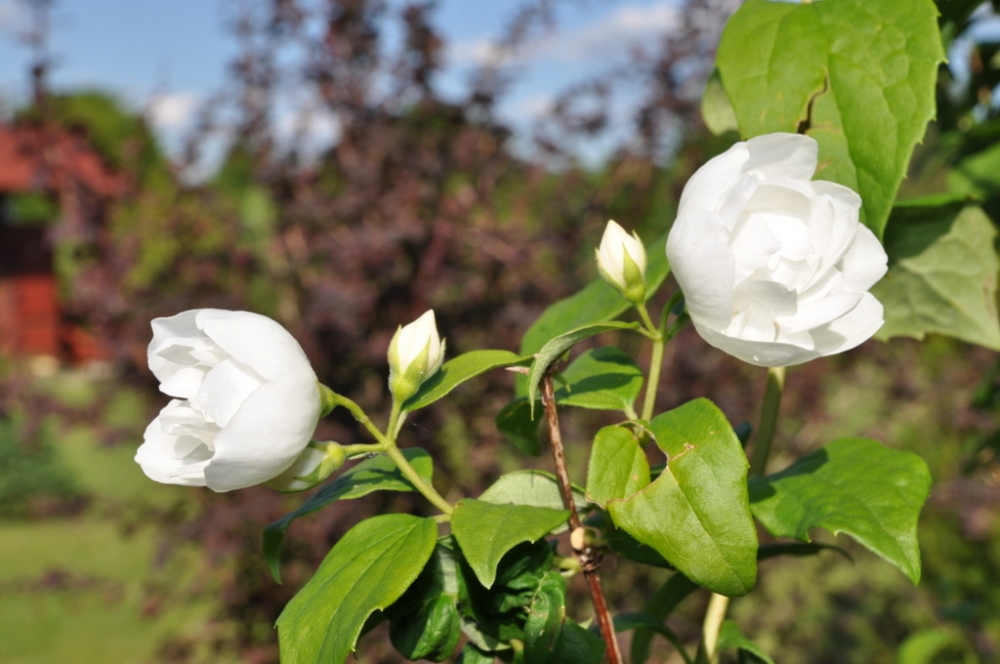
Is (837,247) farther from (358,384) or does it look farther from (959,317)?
(358,384)

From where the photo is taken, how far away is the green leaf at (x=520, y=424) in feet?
2.27

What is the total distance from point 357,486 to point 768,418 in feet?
1.17

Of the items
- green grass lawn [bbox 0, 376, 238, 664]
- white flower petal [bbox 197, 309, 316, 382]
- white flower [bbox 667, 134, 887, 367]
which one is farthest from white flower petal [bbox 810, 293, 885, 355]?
green grass lawn [bbox 0, 376, 238, 664]

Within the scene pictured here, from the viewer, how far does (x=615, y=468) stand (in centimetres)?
54

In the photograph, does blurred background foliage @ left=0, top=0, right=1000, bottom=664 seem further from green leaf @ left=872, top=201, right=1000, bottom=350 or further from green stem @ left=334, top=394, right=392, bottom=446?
green stem @ left=334, top=394, right=392, bottom=446

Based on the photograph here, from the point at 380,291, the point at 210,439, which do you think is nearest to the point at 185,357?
the point at 210,439

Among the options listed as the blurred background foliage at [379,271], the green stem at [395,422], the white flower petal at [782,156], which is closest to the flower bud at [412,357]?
the green stem at [395,422]

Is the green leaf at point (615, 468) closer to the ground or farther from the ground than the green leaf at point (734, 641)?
farther from the ground

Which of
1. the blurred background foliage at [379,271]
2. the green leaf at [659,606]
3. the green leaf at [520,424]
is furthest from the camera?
the blurred background foliage at [379,271]

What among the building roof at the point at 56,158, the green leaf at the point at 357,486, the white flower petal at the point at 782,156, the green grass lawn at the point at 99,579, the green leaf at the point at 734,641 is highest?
the white flower petal at the point at 782,156

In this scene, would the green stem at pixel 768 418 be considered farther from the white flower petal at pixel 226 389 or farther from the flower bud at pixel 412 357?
the white flower petal at pixel 226 389

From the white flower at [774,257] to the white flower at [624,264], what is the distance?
54 millimetres

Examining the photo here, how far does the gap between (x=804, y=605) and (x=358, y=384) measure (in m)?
1.58

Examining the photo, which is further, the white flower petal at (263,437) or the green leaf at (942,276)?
the green leaf at (942,276)
